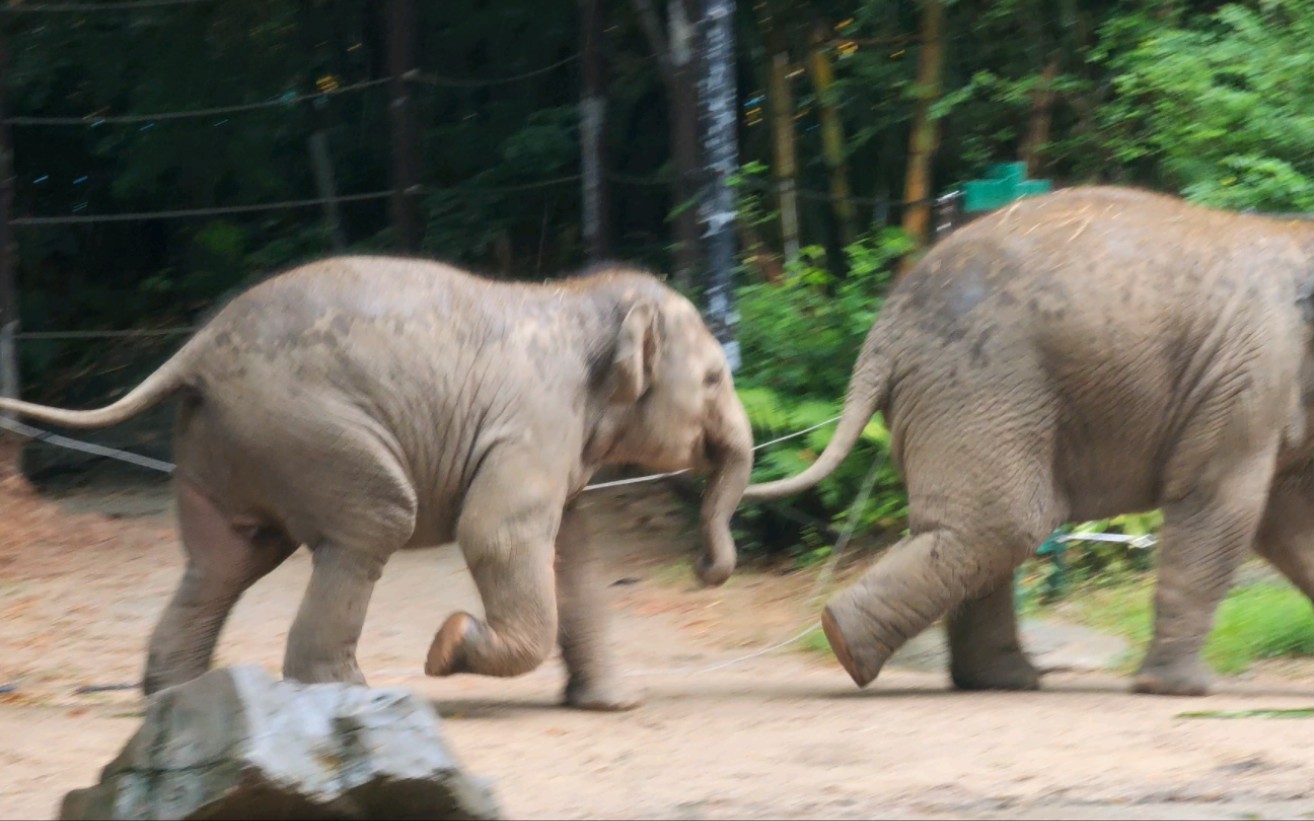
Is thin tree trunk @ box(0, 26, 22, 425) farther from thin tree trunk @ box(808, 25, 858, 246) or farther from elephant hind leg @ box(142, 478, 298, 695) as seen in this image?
elephant hind leg @ box(142, 478, 298, 695)

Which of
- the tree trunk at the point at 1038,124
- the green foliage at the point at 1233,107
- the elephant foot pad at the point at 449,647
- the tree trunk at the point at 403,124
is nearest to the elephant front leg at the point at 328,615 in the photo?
the elephant foot pad at the point at 449,647

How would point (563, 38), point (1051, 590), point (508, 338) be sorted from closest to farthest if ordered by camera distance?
point (508, 338)
point (1051, 590)
point (563, 38)

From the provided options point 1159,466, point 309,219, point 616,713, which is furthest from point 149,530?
point 1159,466

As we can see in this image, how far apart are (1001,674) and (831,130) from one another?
A: 471cm

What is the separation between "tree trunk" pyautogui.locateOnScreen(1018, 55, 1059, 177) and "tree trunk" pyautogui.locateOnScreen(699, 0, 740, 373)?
1749 mm

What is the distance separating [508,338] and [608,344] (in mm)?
370

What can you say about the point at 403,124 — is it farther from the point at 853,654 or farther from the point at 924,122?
the point at 853,654

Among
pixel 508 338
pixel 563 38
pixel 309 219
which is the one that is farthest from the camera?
pixel 309 219

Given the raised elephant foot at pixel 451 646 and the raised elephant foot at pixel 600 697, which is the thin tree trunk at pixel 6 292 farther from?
the raised elephant foot at pixel 451 646

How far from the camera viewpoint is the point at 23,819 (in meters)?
4.54

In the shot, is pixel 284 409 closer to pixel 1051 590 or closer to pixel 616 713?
pixel 616 713

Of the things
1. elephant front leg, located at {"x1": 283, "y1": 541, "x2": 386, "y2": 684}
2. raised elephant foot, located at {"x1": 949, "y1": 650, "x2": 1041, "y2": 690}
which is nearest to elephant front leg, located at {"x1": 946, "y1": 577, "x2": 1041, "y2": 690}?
raised elephant foot, located at {"x1": 949, "y1": 650, "x2": 1041, "y2": 690}

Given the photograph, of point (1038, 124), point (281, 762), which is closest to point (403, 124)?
point (1038, 124)

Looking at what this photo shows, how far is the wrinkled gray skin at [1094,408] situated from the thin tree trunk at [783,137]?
3.78 meters
